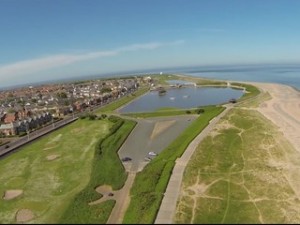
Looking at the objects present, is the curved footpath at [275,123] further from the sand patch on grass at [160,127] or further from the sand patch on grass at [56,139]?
the sand patch on grass at [56,139]

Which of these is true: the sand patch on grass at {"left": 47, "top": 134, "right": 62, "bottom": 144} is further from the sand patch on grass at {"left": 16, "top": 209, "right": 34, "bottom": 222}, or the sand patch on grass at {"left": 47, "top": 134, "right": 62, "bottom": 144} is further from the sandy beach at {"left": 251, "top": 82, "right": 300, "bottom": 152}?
the sandy beach at {"left": 251, "top": 82, "right": 300, "bottom": 152}

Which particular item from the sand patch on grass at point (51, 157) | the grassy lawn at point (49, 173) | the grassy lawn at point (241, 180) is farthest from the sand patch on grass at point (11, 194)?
the grassy lawn at point (241, 180)

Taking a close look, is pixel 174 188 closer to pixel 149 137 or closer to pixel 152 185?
pixel 152 185

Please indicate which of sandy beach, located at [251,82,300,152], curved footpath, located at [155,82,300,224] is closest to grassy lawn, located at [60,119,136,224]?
curved footpath, located at [155,82,300,224]

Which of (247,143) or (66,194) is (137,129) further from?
(66,194)

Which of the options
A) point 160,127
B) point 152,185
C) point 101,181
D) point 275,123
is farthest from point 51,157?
point 275,123

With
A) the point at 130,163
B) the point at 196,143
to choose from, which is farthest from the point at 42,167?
the point at 196,143
